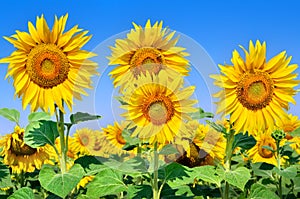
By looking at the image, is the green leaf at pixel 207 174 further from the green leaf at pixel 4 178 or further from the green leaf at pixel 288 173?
the green leaf at pixel 4 178

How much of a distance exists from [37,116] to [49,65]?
0.50 metres

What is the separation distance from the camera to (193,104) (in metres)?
3.22

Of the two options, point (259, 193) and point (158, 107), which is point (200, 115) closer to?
point (158, 107)

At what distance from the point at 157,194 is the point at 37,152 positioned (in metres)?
2.52

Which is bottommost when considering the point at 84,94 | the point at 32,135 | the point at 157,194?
the point at 157,194

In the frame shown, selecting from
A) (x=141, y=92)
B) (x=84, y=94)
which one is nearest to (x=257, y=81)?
(x=141, y=92)

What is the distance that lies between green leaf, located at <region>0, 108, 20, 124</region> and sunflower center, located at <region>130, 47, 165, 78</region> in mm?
1393

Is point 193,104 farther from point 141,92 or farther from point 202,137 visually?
point 202,137

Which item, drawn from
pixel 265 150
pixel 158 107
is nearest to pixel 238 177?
pixel 158 107

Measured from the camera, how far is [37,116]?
3928 mm

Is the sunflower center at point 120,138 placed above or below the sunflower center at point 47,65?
below

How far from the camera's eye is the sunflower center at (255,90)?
12.6 ft

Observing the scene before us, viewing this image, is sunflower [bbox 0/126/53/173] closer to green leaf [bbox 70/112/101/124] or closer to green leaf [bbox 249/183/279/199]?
green leaf [bbox 70/112/101/124]

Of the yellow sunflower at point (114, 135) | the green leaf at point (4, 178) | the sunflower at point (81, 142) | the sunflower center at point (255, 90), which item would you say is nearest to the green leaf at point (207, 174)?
the sunflower center at point (255, 90)
